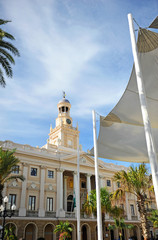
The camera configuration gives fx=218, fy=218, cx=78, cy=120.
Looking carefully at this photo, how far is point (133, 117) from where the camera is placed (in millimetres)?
13102

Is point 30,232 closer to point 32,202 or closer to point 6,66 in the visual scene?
point 32,202

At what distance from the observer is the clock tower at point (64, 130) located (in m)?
48.4

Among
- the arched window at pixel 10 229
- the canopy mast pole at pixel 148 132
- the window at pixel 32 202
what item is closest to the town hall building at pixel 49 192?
the window at pixel 32 202

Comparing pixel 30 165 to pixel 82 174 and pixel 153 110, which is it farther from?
pixel 153 110

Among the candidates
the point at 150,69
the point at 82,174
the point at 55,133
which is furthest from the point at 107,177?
the point at 150,69

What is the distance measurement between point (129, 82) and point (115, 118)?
2.74 meters

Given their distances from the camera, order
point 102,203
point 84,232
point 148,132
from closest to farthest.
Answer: point 148,132 < point 102,203 < point 84,232

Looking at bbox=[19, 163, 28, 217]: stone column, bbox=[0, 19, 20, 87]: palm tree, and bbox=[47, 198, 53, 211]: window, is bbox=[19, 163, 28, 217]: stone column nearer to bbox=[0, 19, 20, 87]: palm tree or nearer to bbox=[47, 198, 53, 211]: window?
bbox=[47, 198, 53, 211]: window

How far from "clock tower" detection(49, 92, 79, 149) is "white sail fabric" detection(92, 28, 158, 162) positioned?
3073cm

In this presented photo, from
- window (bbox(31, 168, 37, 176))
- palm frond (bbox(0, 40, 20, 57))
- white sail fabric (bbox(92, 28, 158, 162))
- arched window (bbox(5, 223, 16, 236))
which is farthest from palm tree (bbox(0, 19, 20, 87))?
window (bbox(31, 168, 37, 176))

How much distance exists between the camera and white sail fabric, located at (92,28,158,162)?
381 inches

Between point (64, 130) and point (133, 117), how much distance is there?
3692 cm

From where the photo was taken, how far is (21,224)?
3052cm

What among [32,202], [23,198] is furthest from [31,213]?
[23,198]
